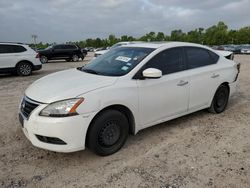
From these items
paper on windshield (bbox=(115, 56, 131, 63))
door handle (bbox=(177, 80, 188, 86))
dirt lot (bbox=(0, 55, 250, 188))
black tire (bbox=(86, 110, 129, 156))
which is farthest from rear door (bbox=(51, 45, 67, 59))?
black tire (bbox=(86, 110, 129, 156))

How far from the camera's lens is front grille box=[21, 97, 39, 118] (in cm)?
355

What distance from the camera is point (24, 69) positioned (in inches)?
492

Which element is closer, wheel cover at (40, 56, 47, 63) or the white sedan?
the white sedan

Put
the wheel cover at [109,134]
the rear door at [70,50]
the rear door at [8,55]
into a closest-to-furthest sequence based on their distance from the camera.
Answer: the wheel cover at [109,134]
the rear door at [8,55]
the rear door at [70,50]

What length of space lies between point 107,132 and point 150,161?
2.38ft

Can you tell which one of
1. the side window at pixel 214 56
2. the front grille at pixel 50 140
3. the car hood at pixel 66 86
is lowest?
the front grille at pixel 50 140

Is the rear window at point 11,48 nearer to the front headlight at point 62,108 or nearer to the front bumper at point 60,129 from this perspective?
the front bumper at point 60,129

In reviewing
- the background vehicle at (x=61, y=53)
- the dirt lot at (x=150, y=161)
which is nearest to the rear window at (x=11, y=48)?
the dirt lot at (x=150, y=161)

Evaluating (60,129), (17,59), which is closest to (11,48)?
(17,59)

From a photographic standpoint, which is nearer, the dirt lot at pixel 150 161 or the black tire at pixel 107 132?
the dirt lot at pixel 150 161

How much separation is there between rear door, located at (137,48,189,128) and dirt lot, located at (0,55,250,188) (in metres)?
0.43

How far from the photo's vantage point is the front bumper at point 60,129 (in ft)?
10.9

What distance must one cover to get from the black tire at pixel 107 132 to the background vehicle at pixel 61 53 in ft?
64.0

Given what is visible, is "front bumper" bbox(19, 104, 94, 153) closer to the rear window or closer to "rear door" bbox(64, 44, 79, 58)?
the rear window
